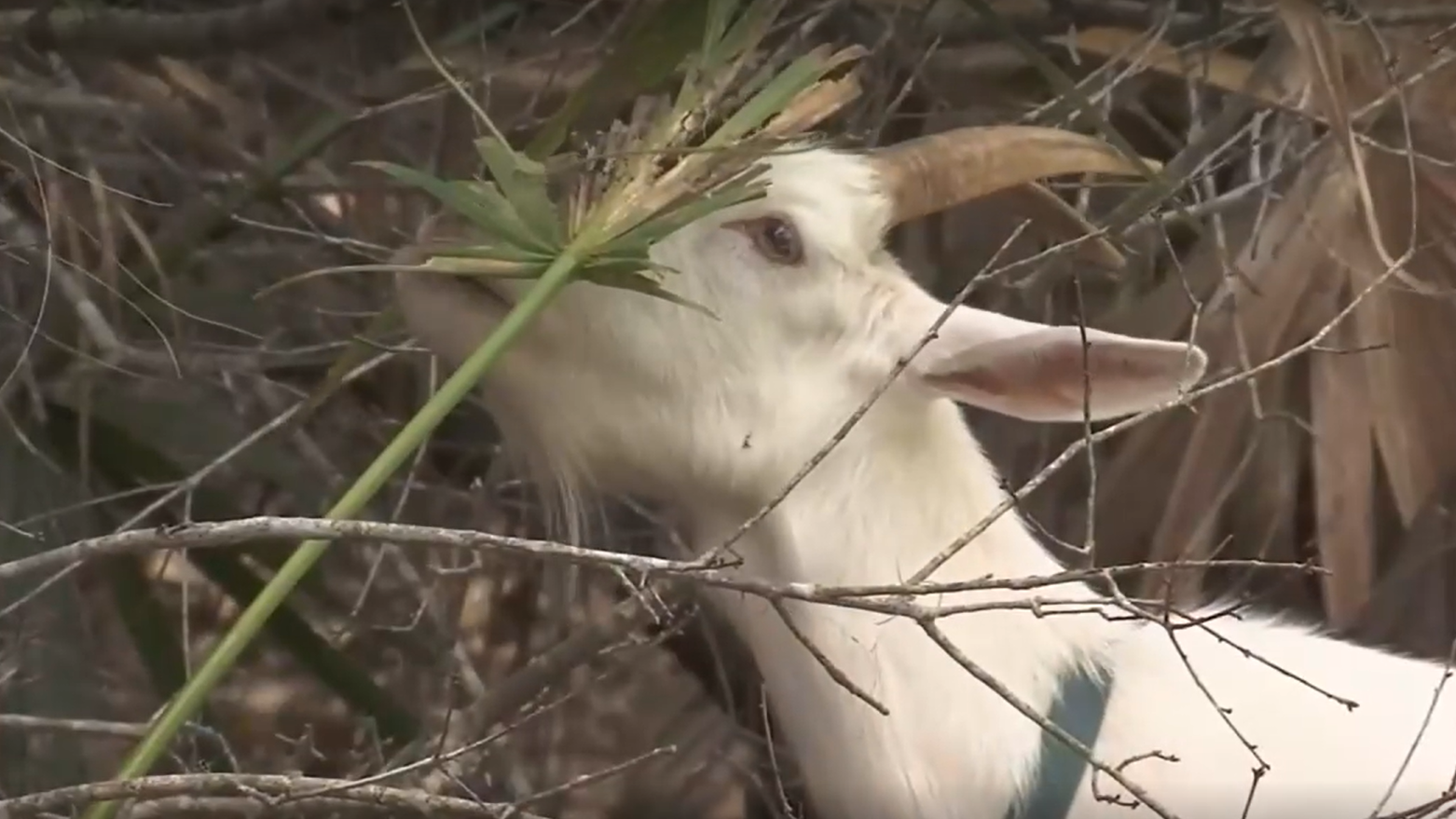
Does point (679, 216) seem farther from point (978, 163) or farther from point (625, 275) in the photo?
point (978, 163)

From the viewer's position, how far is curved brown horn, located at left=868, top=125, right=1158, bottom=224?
61.3 inches

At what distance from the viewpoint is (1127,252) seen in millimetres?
2135

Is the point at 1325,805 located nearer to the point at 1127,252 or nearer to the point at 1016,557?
the point at 1016,557

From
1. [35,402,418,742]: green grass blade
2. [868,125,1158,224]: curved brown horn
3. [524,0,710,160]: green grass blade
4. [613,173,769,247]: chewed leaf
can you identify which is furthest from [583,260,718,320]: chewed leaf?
[35,402,418,742]: green grass blade

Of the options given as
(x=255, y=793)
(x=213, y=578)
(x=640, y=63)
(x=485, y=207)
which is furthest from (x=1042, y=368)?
(x=213, y=578)

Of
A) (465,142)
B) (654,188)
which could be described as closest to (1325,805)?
(654,188)

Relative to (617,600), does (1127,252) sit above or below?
above

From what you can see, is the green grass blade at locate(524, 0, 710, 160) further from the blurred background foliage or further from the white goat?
the blurred background foliage

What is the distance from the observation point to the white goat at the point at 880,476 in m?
1.51

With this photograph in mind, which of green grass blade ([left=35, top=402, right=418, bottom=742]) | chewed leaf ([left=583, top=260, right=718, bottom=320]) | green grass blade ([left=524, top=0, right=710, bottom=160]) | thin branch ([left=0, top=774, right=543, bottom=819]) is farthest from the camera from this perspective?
green grass blade ([left=35, top=402, right=418, bottom=742])

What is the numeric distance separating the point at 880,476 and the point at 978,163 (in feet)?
1.05

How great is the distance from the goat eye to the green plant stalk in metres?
0.40

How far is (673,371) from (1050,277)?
2.79 ft

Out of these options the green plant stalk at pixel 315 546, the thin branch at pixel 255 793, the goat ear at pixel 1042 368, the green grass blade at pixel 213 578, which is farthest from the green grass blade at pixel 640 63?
the green grass blade at pixel 213 578
